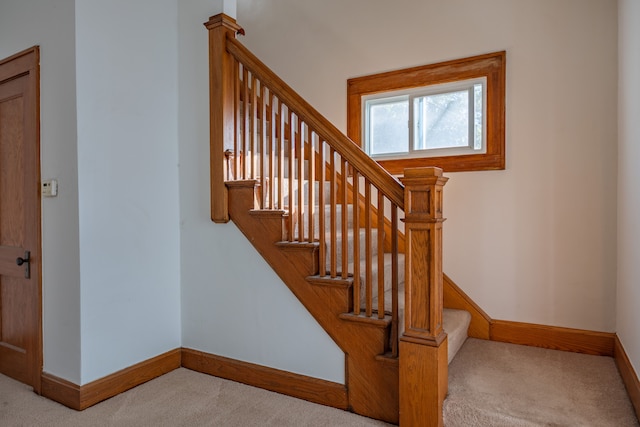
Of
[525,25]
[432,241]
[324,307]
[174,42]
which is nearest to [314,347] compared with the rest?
[324,307]

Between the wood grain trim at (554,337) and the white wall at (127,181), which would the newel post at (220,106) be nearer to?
the white wall at (127,181)

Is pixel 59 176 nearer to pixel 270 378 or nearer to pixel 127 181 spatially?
pixel 127 181

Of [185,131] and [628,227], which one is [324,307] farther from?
[628,227]

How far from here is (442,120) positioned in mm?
3094

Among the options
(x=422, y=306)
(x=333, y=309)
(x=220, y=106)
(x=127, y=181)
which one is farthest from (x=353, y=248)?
(x=127, y=181)

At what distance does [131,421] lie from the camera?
6.63 ft

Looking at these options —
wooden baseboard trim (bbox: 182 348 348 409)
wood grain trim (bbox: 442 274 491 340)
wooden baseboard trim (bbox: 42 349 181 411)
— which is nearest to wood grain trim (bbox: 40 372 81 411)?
wooden baseboard trim (bbox: 42 349 181 411)

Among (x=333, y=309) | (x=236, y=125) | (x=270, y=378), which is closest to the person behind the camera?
(x=333, y=309)

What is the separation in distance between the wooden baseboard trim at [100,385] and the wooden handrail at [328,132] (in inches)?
68.0

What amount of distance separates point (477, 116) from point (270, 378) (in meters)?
2.24

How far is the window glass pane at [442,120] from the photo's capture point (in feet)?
9.90

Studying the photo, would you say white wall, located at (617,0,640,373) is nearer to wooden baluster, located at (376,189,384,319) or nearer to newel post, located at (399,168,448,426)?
newel post, located at (399,168,448,426)

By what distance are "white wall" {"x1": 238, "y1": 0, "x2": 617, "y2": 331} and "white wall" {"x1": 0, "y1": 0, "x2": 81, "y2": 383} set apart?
7.11 ft

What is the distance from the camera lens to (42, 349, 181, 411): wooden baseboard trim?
2.16 m
